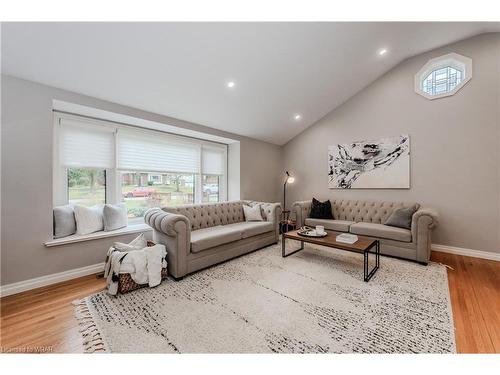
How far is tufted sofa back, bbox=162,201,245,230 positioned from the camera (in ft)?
11.4

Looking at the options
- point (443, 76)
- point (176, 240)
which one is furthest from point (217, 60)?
point (443, 76)

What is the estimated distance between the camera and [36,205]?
243 cm

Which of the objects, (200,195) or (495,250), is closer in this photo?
(495,250)

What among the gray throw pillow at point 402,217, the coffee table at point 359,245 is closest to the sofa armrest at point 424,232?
the gray throw pillow at point 402,217

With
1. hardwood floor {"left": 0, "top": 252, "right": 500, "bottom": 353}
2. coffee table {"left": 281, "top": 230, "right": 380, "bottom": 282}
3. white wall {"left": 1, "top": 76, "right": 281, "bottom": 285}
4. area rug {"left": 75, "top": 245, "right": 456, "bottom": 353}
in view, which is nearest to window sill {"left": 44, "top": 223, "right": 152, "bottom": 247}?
white wall {"left": 1, "top": 76, "right": 281, "bottom": 285}

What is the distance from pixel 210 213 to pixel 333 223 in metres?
2.33

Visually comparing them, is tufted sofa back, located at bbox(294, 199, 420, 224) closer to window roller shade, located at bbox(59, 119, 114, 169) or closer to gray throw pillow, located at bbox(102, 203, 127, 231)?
gray throw pillow, located at bbox(102, 203, 127, 231)

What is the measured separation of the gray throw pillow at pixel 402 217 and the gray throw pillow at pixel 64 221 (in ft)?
15.8

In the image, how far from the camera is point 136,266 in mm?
2332
